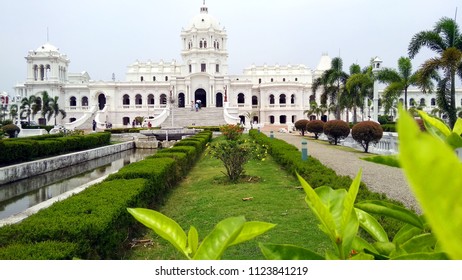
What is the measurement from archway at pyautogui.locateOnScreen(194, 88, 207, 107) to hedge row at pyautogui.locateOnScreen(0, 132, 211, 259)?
48.4 meters

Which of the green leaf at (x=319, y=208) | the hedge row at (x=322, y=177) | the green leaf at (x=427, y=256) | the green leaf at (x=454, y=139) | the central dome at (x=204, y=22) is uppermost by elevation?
the central dome at (x=204, y=22)

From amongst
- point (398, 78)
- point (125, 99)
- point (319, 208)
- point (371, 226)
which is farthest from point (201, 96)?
point (319, 208)

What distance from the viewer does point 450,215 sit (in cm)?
51

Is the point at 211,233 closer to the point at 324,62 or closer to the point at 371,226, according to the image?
the point at 371,226

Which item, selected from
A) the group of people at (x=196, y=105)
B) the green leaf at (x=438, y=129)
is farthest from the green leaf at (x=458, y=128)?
the group of people at (x=196, y=105)

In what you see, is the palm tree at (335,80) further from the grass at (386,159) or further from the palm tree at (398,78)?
the grass at (386,159)

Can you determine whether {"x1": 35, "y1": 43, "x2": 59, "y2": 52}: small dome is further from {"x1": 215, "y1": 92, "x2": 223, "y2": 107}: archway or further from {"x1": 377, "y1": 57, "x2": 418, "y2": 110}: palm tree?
{"x1": 377, "y1": 57, "x2": 418, "y2": 110}: palm tree

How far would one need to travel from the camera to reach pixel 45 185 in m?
11.2

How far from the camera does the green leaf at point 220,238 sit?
3.34ft

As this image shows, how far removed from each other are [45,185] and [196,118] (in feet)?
118

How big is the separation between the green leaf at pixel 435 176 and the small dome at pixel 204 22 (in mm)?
61079
